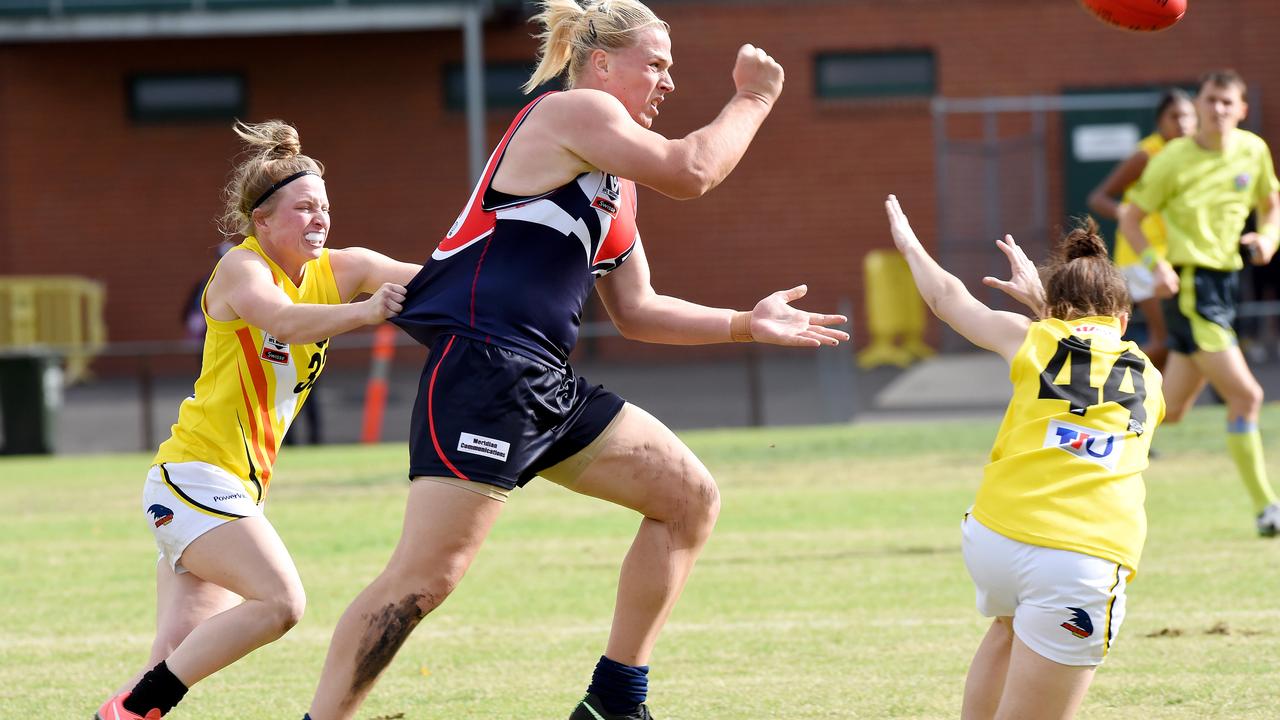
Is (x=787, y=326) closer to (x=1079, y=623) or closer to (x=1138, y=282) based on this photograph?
(x=1079, y=623)

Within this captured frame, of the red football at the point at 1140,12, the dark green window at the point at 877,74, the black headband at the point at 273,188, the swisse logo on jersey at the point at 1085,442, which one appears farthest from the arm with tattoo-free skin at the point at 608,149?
the dark green window at the point at 877,74

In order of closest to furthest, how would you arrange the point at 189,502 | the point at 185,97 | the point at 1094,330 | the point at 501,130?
the point at 1094,330, the point at 189,502, the point at 501,130, the point at 185,97

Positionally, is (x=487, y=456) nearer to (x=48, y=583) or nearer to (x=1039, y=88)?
(x=48, y=583)

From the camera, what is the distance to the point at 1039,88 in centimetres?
2467

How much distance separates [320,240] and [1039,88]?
69.7ft

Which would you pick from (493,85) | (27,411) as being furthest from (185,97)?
(27,411)

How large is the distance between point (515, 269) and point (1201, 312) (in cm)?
541

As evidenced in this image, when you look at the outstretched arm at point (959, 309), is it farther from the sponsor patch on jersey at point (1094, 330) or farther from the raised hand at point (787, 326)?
the raised hand at point (787, 326)

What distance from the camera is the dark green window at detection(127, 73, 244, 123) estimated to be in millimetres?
25578

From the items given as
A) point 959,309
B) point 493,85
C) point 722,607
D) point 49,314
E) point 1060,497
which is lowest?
point 49,314

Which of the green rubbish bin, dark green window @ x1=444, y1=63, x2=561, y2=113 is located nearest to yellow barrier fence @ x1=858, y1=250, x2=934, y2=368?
dark green window @ x1=444, y1=63, x2=561, y2=113

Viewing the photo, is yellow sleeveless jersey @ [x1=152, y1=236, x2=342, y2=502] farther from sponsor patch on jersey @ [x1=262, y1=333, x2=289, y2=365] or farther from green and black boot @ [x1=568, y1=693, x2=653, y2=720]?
green and black boot @ [x1=568, y1=693, x2=653, y2=720]

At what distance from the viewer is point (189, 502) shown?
4672 millimetres

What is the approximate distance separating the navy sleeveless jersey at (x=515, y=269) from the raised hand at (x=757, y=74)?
0.49 meters
